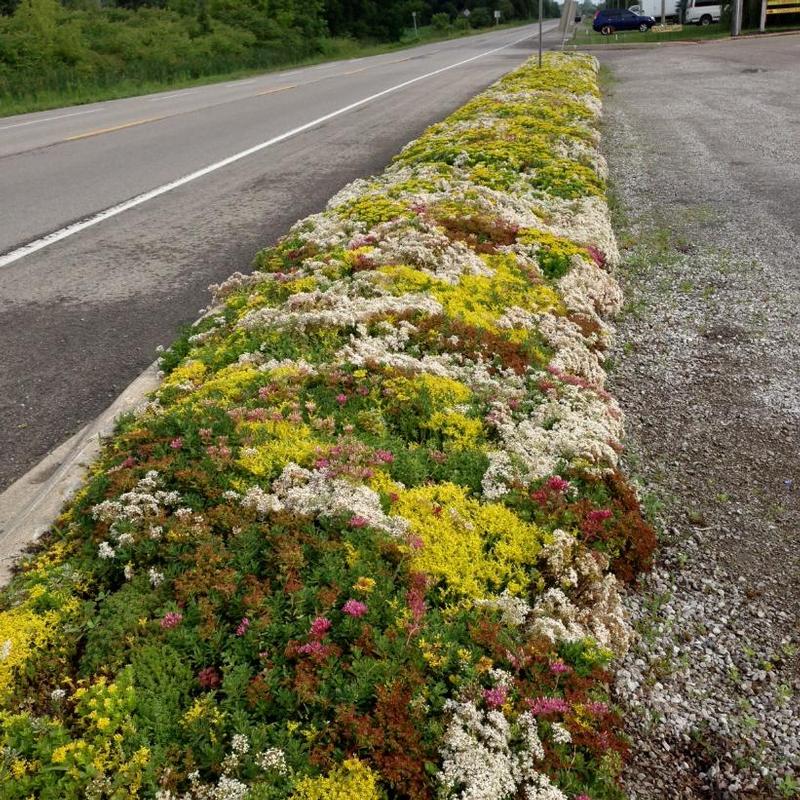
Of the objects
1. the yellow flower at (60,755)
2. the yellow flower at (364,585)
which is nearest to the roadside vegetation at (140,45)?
the yellow flower at (364,585)

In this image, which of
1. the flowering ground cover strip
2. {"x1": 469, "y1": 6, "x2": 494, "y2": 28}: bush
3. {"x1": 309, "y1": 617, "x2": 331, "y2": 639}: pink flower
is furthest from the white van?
{"x1": 309, "y1": 617, "x2": 331, "y2": 639}: pink flower

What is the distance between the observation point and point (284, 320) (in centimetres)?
508

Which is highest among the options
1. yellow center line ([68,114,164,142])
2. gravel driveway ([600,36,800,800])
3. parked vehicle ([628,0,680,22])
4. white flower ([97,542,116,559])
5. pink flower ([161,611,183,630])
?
parked vehicle ([628,0,680,22])

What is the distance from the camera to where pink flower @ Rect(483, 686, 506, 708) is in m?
2.71

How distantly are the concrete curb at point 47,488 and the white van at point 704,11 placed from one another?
169 ft

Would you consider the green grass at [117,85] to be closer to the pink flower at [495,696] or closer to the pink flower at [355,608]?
the pink flower at [355,608]

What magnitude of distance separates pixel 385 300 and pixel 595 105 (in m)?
12.3

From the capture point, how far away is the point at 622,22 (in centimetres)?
4903

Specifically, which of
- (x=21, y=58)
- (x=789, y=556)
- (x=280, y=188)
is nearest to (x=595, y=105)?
(x=280, y=188)

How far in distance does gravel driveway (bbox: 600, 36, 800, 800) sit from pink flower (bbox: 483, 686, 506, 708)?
561 millimetres

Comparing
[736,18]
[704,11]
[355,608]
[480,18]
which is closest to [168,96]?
[355,608]

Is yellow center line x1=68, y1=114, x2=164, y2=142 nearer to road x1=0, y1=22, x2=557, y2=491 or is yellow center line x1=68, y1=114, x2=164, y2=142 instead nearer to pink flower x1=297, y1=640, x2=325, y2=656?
road x1=0, y1=22, x2=557, y2=491

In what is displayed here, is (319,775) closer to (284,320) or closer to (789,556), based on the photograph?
(789,556)

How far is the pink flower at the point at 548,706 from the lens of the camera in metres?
2.73
